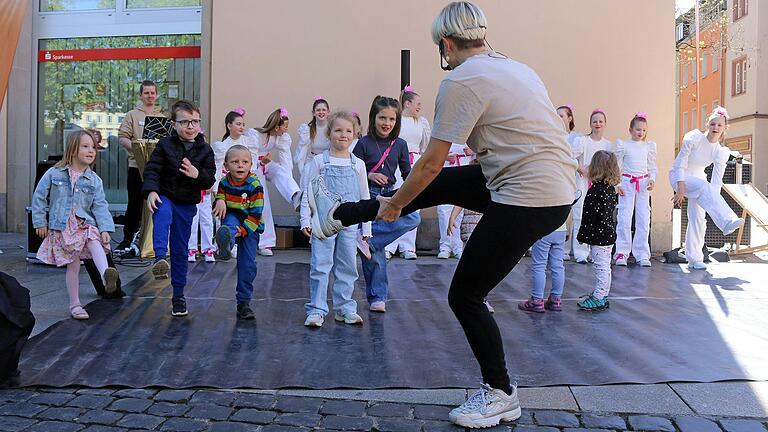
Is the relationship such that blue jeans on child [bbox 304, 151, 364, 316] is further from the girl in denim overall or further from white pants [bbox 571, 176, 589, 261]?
white pants [bbox 571, 176, 589, 261]

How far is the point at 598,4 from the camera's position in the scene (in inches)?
414

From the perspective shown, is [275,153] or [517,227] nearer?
[517,227]

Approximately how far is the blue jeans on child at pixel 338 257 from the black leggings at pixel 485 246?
5.72 feet

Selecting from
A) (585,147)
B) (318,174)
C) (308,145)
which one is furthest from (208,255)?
(585,147)

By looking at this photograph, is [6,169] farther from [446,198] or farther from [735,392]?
[735,392]

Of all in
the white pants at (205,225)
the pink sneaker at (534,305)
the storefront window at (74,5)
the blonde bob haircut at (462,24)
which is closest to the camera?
the blonde bob haircut at (462,24)

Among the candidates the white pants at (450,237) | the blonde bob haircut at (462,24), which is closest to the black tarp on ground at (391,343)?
the blonde bob haircut at (462,24)

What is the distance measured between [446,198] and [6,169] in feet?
34.6

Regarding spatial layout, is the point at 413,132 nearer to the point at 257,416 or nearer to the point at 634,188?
the point at 634,188

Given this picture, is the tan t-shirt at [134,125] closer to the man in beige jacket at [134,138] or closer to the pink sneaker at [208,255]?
the man in beige jacket at [134,138]

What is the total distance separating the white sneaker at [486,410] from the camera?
132 inches

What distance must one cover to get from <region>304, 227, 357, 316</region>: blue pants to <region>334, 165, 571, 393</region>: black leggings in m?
1.84

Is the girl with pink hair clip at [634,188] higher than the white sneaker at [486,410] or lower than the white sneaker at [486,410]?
higher

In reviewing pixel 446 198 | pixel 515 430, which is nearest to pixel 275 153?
pixel 446 198
